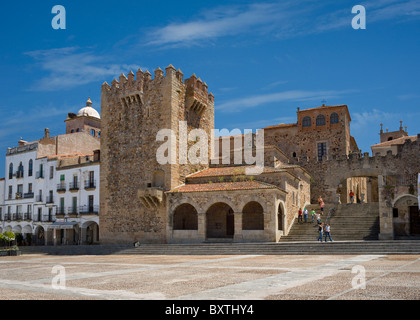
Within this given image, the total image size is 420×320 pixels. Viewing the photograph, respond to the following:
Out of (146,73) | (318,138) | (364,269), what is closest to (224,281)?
(364,269)

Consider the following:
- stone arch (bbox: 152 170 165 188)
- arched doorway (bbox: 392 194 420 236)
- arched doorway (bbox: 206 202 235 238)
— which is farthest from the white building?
arched doorway (bbox: 392 194 420 236)

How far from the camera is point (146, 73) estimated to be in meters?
31.8

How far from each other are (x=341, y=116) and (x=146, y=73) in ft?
63.6

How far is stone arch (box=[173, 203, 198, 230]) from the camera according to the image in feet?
99.6

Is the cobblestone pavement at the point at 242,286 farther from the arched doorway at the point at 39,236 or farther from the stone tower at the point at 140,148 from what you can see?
the arched doorway at the point at 39,236

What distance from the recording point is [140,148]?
31031mm

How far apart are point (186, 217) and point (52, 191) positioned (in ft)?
52.8

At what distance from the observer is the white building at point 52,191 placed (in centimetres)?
3744

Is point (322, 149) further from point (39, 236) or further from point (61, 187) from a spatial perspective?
point (39, 236)

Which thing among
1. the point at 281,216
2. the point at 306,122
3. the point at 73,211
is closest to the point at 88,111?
the point at 73,211

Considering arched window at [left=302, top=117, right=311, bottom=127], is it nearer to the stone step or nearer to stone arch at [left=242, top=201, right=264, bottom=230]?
stone arch at [left=242, top=201, right=264, bottom=230]

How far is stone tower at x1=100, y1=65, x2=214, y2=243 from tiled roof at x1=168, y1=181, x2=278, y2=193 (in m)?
1.02

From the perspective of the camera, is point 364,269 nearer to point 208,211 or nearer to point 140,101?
point 208,211

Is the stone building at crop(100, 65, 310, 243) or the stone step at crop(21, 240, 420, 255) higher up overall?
the stone building at crop(100, 65, 310, 243)
